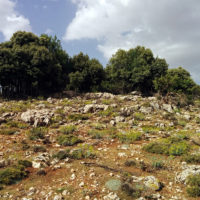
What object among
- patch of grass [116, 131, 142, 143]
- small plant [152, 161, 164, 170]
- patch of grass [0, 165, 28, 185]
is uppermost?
patch of grass [116, 131, 142, 143]

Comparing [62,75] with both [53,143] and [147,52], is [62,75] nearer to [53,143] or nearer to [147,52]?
[147,52]

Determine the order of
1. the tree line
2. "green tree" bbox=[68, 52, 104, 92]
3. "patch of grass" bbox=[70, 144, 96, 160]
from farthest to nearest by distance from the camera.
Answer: "green tree" bbox=[68, 52, 104, 92], the tree line, "patch of grass" bbox=[70, 144, 96, 160]

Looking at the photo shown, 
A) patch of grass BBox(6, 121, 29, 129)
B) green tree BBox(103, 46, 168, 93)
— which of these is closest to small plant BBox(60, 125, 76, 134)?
patch of grass BBox(6, 121, 29, 129)

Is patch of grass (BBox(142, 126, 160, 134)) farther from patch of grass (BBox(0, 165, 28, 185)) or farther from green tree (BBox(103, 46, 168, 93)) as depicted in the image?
green tree (BBox(103, 46, 168, 93))

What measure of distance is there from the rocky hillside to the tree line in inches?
576

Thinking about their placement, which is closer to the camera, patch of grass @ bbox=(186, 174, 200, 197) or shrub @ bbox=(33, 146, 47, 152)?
patch of grass @ bbox=(186, 174, 200, 197)

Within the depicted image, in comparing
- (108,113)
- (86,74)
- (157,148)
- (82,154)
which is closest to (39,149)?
(82,154)

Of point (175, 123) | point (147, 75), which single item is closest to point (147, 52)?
point (147, 75)

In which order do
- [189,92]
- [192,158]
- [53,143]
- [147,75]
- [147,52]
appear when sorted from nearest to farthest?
[192,158], [53,143], [189,92], [147,75], [147,52]

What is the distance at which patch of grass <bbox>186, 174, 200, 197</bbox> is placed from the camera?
228 inches

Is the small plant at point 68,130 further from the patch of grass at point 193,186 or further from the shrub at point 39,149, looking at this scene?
the patch of grass at point 193,186

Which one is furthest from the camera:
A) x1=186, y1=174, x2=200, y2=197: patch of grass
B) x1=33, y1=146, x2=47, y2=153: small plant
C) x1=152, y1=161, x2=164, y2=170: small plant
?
x1=33, y1=146, x2=47, y2=153: small plant

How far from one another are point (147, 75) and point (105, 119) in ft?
72.8

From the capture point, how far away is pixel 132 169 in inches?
A: 302
